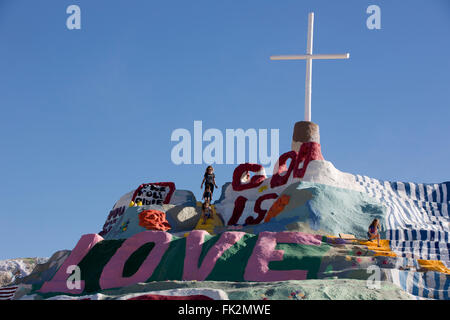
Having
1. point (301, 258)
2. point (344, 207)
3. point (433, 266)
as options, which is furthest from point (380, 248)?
point (344, 207)

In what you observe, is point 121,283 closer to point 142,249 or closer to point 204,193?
point 142,249

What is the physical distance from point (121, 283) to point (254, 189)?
9.55 metres

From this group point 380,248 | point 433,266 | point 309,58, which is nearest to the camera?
point 433,266

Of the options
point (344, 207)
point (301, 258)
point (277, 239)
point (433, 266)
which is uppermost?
point (344, 207)

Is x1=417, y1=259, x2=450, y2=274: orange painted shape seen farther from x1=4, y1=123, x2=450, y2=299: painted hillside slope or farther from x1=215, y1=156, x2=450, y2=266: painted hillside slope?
x1=215, y1=156, x2=450, y2=266: painted hillside slope

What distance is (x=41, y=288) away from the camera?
620 inches

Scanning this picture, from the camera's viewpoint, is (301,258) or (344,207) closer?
(301,258)

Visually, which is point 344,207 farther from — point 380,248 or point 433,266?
point 433,266

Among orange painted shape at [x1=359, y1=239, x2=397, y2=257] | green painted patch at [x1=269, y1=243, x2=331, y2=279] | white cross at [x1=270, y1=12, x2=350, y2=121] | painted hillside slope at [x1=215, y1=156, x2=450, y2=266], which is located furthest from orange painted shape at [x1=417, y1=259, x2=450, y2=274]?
white cross at [x1=270, y1=12, x2=350, y2=121]

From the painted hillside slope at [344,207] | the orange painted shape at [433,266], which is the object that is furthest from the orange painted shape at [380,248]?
the orange painted shape at [433,266]

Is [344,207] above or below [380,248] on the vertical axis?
Result: above
